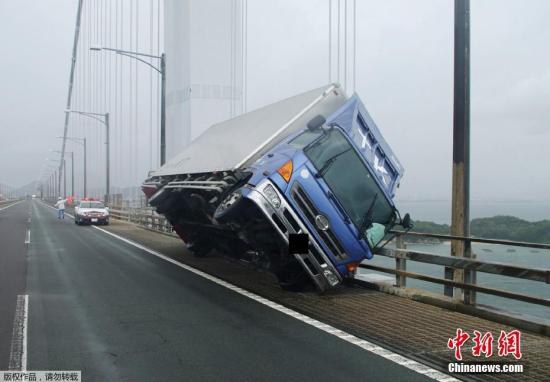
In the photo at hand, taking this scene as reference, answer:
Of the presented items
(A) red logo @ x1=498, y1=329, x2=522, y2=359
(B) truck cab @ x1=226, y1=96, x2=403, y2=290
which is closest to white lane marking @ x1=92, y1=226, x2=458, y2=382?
(B) truck cab @ x1=226, y1=96, x2=403, y2=290

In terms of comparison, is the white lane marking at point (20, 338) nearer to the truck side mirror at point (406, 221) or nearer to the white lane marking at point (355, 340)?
the white lane marking at point (355, 340)

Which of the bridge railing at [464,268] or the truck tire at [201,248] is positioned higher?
the bridge railing at [464,268]

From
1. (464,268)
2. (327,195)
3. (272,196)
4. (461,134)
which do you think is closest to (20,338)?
(272,196)

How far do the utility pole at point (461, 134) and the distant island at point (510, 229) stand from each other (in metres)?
0.39

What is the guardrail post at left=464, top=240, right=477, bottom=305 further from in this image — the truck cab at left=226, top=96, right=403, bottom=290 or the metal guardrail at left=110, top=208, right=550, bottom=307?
the truck cab at left=226, top=96, right=403, bottom=290

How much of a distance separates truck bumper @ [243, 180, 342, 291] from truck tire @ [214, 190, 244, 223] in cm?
42

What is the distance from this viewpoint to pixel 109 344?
5969mm

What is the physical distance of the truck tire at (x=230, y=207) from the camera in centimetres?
834

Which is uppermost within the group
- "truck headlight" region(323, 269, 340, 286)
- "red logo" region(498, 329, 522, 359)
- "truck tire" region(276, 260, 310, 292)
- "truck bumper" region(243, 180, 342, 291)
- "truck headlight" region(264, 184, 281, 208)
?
"truck headlight" region(264, 184, 281, 208)

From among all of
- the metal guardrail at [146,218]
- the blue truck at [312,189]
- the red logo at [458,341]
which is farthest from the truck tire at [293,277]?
the metal guardrail at [146,218]

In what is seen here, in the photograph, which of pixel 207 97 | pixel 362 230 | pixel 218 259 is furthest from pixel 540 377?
pixel 207 97

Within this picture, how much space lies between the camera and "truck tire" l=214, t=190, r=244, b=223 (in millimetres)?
8336

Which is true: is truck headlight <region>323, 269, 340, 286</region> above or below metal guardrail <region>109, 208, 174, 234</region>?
above

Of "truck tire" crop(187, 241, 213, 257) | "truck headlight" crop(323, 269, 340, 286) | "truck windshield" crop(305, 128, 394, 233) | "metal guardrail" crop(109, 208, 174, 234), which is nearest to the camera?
"truck headlight" crop(323, 269, 340, 286)
